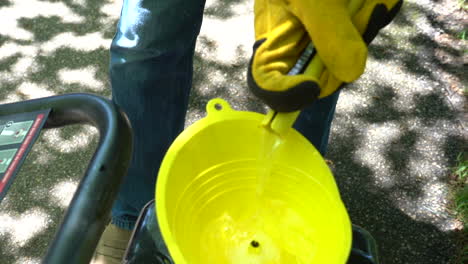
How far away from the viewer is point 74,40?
2121mm

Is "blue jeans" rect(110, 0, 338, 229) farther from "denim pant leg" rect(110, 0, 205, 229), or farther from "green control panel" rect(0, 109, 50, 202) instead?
"green control panel" rect(0, 109, 50, 202)

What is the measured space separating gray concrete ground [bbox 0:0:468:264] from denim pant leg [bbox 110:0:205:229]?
434 mm

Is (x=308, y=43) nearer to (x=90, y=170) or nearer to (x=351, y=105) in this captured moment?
(x=90, y=170)

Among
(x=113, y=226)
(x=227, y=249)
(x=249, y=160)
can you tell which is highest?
(x=249, y=160)

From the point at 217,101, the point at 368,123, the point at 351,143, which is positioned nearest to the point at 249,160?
the point at 217,101

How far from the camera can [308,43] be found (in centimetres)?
88

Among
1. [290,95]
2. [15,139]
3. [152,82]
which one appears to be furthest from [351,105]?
[15,139]

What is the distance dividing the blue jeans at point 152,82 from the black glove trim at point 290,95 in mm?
284

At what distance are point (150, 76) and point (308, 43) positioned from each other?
16.0 inches

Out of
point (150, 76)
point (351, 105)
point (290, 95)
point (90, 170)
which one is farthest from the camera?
point (351, 105)

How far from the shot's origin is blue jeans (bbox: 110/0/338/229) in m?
1.03

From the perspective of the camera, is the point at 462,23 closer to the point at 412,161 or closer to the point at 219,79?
the point at 412,161

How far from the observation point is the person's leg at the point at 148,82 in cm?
103

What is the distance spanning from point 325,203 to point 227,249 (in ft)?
0.95
